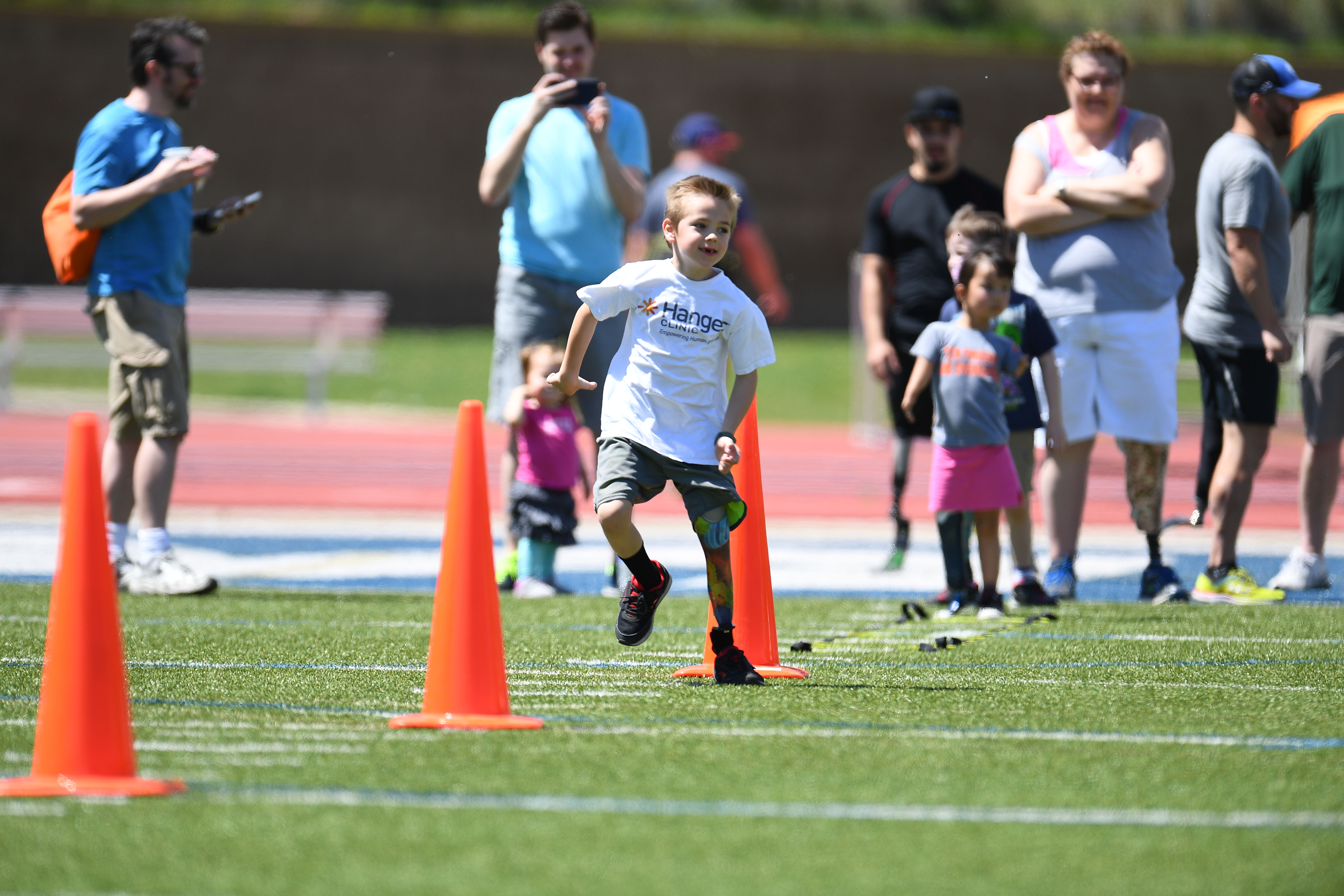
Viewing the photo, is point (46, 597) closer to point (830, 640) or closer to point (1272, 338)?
point (830, 640)

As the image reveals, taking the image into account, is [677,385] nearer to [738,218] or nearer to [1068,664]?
[1068,664]

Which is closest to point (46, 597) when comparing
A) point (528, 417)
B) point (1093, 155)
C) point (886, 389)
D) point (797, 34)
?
point (528, 417)

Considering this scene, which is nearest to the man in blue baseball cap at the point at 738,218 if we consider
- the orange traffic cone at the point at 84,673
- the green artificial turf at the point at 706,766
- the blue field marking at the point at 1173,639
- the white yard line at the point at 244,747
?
the blue field marking at the point at 1173,639

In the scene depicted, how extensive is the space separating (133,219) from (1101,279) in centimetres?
414

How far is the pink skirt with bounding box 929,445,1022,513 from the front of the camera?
22.8 ft

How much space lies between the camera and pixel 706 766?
3773 millimetres

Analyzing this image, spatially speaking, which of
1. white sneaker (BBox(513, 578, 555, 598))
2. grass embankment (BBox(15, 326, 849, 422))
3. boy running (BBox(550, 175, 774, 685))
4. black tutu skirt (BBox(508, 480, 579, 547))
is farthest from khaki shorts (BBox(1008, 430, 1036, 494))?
grass embankment (BBox(15, 326, 849, 422))

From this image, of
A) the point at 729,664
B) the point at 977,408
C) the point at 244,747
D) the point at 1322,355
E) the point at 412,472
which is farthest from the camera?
A: the point at 412,472

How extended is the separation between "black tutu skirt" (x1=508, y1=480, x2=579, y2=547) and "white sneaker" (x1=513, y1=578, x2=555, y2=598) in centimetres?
19

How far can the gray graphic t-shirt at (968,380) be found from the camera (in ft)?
22.9

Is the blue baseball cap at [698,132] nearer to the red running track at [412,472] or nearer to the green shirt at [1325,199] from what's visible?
the red running track at [412,472]

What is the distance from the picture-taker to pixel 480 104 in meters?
30.7

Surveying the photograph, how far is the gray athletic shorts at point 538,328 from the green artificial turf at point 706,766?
1832 mm

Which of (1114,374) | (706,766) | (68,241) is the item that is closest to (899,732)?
(706,766)
